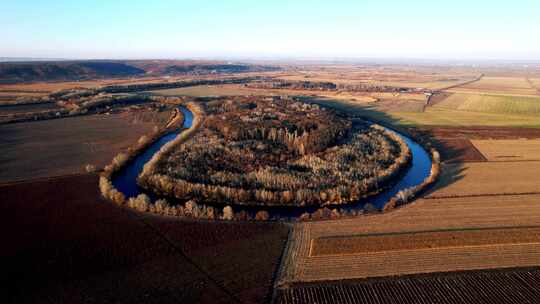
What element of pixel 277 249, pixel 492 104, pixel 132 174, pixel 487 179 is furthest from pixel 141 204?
pixel 492 104

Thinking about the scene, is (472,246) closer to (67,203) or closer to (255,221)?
(255,221)

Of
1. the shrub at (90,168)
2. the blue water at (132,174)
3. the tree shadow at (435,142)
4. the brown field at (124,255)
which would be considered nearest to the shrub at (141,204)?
the brown field at (124,255)

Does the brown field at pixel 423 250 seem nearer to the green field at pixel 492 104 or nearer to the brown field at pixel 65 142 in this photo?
the brown field at pixel 65 142

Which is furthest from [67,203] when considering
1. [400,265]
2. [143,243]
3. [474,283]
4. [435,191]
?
[435,191]

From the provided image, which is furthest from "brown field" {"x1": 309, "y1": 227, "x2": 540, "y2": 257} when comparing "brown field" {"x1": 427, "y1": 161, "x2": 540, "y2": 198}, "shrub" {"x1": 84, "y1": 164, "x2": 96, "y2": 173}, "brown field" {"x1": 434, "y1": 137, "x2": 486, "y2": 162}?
"shrub" {"x1": 84, "y1": 164, "x2": 96, "y2": 173}

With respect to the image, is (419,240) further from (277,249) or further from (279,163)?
(279,163)
